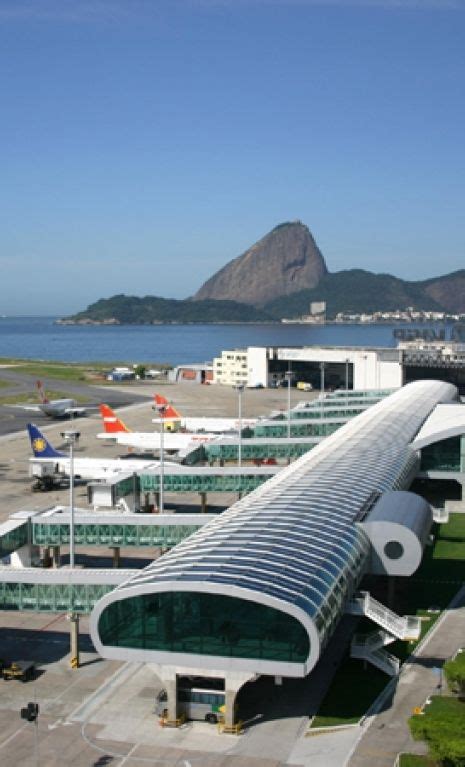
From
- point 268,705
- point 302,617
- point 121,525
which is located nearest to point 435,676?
point 268,705

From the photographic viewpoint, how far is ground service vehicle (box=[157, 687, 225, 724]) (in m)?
41.5

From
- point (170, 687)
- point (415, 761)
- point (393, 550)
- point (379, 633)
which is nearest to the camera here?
point (415, 761)

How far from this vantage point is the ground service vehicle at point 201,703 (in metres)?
41.5

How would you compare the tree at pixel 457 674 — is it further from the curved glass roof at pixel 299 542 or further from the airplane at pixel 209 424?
the airplane at pixel 209 424

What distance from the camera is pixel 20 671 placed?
1860 inches

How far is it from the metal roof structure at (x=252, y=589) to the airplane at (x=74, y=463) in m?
37.0

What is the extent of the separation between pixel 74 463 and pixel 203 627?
5363 centimetres

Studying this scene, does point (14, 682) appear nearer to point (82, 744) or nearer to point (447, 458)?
point (82, 744)

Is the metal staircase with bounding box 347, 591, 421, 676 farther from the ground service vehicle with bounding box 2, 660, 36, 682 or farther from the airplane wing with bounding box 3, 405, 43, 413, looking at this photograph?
the airplane wing with bounding box 3, 405, 43, 413

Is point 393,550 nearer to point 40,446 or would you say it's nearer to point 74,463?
point 74,463

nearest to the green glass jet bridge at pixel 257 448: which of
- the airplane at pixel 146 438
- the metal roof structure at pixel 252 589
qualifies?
the airplane at pixel 146 438

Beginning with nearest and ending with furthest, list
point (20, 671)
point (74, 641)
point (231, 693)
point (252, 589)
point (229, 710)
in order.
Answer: point (252, 589)
point (231, 693)
point (229, 710)
point (20, 671)
point (74, 641)

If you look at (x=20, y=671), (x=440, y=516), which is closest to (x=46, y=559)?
(x=20, y=671)

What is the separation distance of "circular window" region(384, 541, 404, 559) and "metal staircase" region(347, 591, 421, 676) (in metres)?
3.41
